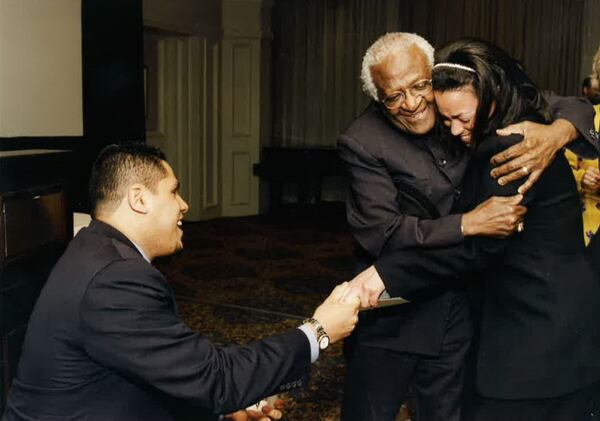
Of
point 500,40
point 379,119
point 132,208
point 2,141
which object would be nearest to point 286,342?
point 132,208

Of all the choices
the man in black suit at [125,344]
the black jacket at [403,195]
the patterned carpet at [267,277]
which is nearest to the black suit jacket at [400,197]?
the black jacket at [403,195]

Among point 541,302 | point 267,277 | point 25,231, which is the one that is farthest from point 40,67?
point 541,302

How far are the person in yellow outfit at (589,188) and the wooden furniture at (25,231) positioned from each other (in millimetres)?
2139

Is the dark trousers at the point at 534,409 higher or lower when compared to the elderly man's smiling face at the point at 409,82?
lower

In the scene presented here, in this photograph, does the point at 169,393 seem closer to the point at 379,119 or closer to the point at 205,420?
the point at 205,420

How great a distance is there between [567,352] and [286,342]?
0.69m

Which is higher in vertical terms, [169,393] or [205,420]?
[169,393]

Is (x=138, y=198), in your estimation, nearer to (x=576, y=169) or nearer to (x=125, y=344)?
(x=125, y=344)

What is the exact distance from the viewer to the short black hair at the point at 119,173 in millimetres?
1669

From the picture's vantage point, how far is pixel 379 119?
218cm

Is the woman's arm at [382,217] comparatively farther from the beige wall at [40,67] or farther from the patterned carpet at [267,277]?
the beige wall at [40,67]

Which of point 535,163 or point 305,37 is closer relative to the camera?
point 535,163

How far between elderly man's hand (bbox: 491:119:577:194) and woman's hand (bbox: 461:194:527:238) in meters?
0.04

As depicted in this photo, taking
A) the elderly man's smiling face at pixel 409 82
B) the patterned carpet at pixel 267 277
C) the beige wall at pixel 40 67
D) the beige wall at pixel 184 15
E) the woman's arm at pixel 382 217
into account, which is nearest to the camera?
the woman's arm at pixel 382 217
